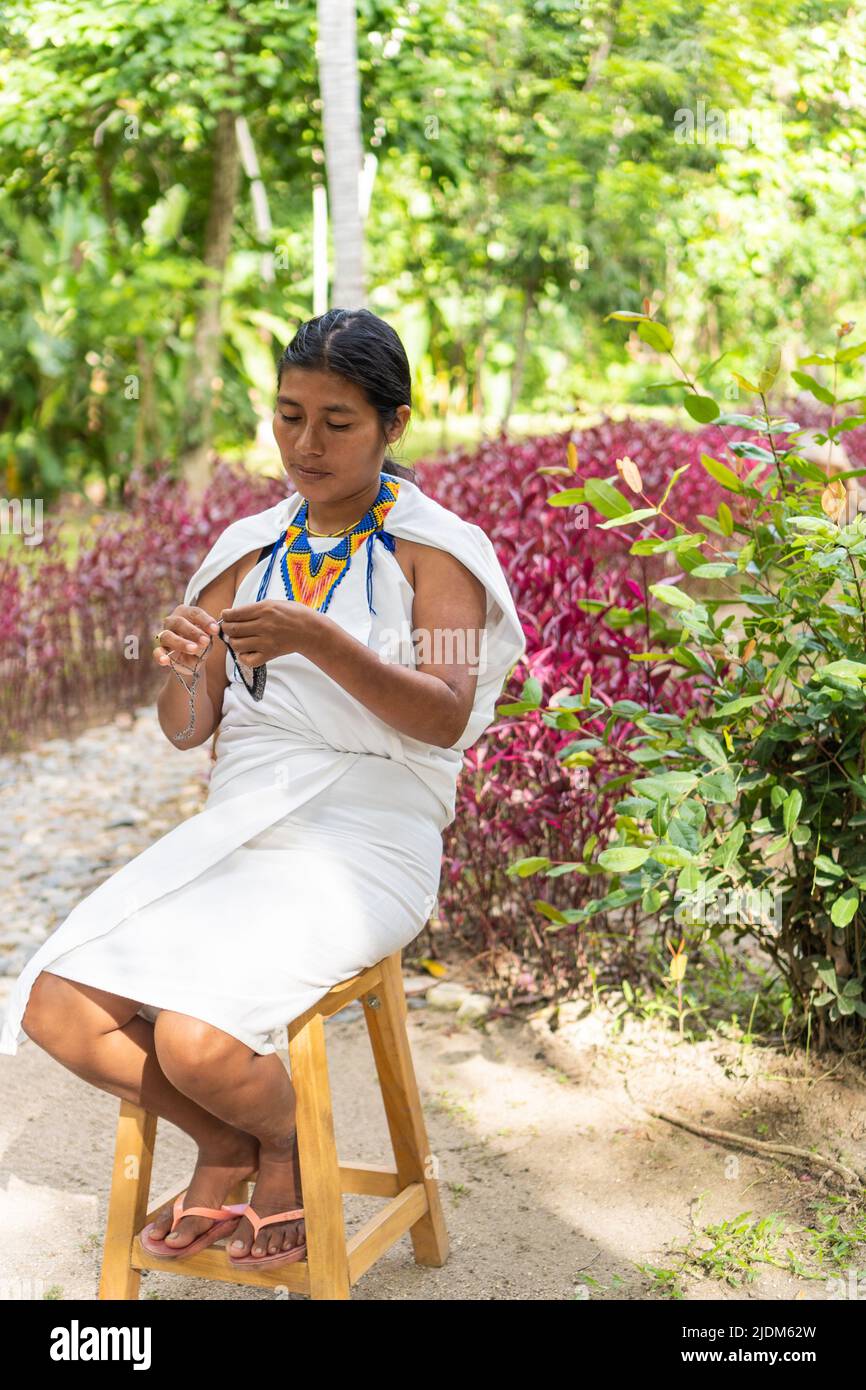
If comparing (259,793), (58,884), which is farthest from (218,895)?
(58,884)

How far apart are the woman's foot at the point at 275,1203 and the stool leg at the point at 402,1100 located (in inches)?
10.7

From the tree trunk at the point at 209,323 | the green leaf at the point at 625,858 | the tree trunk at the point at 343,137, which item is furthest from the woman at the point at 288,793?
the tree trunk at the point at 209,323

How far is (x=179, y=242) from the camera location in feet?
39.3

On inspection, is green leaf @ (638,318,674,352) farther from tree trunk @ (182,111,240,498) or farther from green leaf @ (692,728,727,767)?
tree trunk @ (182,111,240,498)

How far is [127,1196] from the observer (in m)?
2.07

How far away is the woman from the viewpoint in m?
1.93

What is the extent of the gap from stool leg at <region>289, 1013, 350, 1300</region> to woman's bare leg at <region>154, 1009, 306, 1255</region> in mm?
35

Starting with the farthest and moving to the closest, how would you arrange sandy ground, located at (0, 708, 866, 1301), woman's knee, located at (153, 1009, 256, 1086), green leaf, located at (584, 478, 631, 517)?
green leaf, located at (584, 478, 631, 517) → sandy ground, located at (0, 708, 866, 1301) → woman's knee, located at (153, 1009, 256, 1086)

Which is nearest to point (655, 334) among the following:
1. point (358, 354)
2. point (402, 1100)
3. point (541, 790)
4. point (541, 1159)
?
point (358, 354)

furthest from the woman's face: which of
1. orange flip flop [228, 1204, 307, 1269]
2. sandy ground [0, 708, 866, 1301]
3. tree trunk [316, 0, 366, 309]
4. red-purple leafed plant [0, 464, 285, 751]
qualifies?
tree trunk [316, 0, 366, 309]

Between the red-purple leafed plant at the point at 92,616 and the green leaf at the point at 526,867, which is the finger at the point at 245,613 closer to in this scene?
the green leaf at the point at 526,867

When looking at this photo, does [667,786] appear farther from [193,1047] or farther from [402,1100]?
[193,1047]

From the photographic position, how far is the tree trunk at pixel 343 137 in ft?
22.8

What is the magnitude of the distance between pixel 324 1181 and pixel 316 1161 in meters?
0.04
